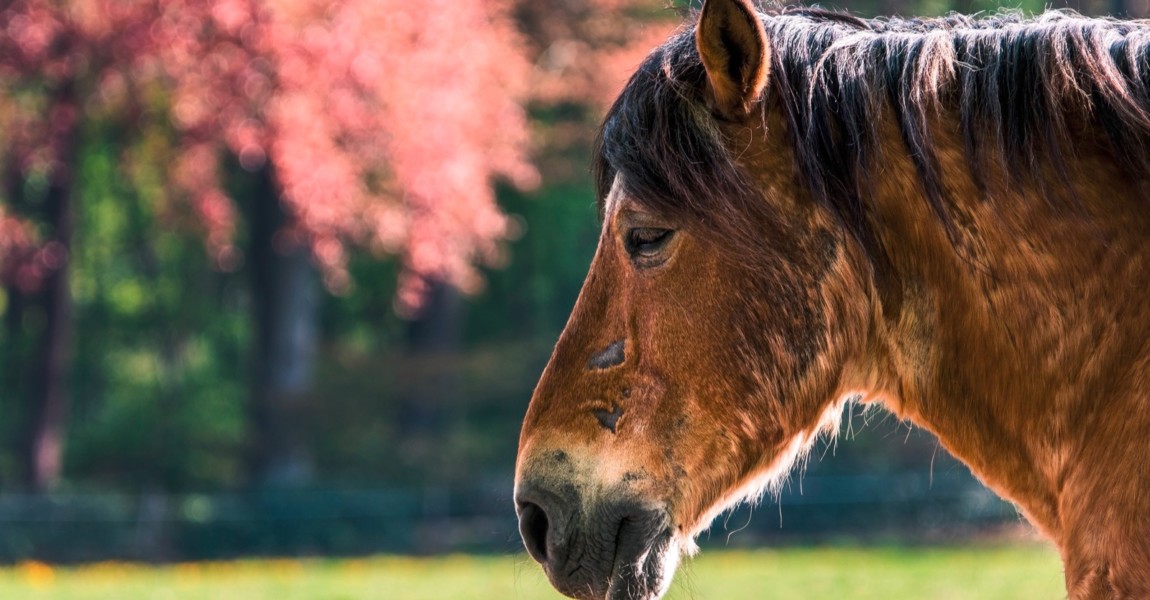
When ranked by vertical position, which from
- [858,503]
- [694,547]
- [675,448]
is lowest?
[858,503]

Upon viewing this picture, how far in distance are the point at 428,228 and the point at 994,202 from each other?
14.1 metres

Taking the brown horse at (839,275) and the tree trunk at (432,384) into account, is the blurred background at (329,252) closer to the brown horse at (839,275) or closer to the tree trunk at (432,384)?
the tree trunk at (432,384)

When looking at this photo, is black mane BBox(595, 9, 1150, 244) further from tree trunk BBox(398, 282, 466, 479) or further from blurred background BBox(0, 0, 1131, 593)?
tree trunk BBox(398, 282, 466, 479)

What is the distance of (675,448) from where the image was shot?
2637 mm

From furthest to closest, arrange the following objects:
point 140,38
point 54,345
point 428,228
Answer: point 54,345 < point 428,228 < point 140,38

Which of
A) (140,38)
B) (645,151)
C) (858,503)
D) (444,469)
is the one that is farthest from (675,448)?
(444,469)

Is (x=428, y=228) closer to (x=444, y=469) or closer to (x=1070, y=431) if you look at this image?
(x=444, y=469)

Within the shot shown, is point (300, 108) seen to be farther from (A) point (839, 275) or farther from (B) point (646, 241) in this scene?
(A) point (839, 275)

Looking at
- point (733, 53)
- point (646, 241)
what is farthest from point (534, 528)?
point (733, 53)

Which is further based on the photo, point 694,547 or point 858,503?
point 858,503

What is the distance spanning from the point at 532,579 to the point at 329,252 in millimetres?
6249

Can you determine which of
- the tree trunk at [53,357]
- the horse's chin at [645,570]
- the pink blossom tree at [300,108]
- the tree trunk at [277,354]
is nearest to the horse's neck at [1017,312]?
the horse's chin at [645,570]

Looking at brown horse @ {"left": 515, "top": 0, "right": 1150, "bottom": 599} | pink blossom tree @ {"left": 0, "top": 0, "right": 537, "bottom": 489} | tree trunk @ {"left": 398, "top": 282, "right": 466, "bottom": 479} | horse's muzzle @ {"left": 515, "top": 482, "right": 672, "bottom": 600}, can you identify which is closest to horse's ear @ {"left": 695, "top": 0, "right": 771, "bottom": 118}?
brown horse @ {"left": 515, "top": 0, "right": 1150, "bottom": 599}

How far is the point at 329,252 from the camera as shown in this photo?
630 inches
